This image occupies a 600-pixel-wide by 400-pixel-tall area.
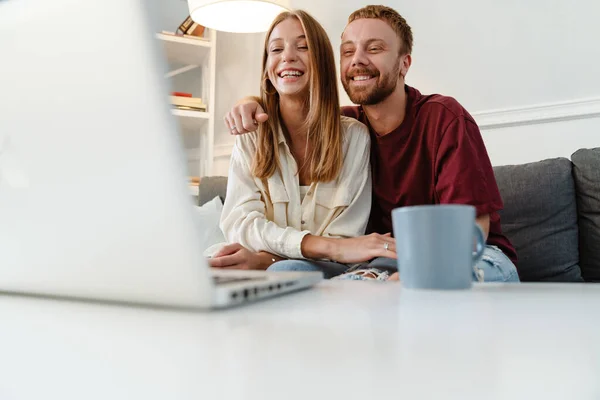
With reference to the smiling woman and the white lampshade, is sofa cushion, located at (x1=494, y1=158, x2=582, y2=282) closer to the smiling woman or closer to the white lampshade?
the smiling woman

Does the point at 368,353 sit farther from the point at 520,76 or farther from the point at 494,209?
the point at 520,76

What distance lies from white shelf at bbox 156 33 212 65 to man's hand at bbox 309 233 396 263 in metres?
1.97

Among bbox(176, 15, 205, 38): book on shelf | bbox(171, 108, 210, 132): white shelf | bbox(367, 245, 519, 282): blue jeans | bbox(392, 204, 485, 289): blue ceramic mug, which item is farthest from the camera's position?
bbox(176, 15, 205, 38): book on shelf

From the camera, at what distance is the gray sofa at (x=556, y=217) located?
168 cm

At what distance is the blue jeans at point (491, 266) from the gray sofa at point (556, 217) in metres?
0.57

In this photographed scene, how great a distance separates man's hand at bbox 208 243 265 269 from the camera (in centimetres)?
114

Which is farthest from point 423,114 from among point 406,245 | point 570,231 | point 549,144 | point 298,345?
point 298,345

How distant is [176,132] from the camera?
0.34 m

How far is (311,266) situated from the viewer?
1196 mm

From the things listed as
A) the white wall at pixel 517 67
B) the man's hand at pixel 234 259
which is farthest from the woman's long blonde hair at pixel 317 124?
the white wall at pixel 517 67

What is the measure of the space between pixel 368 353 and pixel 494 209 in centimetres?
103

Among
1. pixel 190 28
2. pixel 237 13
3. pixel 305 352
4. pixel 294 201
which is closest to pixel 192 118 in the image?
pixel 190 28

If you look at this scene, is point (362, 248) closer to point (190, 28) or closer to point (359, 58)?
point (359, 58)

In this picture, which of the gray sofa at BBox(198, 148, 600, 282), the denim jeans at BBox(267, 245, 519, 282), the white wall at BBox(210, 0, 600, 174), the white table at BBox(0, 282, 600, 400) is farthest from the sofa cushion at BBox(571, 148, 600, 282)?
the white table at BBox(0, 282, 600, 400)
